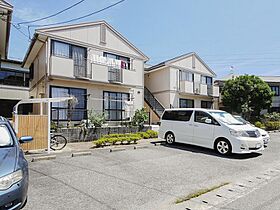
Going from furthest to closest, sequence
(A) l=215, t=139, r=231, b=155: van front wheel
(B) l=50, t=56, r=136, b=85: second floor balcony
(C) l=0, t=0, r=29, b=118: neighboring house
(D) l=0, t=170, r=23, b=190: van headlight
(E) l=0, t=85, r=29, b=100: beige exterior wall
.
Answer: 1. (C) l=0, t=0, r=29, b=118: neighboring house
2. (E) l=0, t=85, r=29, b=100: beige exterior wall
3. (B) l=50, t=56, r=136, b=85: second floor balcony
4. (A) l=215, t=139, r=231, b=155: van front wheel
5. (D) l=0, t=170, r=23, b=190: van headlight

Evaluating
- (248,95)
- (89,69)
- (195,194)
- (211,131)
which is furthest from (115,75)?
(248,95)

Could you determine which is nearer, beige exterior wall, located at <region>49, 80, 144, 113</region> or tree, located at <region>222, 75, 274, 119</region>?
beige exterior wall, located at <region>49, 80, 144, 113</region>

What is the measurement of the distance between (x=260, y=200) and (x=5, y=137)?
5.14 metres

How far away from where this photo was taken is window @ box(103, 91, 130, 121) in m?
16.9

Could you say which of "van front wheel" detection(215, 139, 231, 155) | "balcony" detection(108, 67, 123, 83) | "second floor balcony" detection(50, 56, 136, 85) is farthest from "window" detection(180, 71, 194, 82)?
"van front wheel" detection(215, 139, 231, 155)

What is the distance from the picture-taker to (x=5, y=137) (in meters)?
4.78

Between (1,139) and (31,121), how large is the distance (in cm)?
485

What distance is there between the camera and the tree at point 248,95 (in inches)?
944

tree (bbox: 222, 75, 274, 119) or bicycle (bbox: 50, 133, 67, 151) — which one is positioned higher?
tree (bbox: 222, 75, 274, 119)

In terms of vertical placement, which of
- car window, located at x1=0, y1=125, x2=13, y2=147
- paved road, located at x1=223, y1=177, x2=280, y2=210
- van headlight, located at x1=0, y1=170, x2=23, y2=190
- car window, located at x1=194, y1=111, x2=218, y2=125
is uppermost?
car window, located at x1=194, y1=111, x2=218, y2=125

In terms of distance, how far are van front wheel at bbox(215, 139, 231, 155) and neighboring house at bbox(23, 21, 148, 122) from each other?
7.79 meters

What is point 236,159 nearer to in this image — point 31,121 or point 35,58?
point 31,121

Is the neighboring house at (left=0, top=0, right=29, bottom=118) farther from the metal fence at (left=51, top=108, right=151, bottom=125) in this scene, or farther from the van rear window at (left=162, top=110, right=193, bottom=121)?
the van rear window at (left=162, top=110, right=193, bottom=121)

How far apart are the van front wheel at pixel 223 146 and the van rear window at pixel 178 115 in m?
1.87
